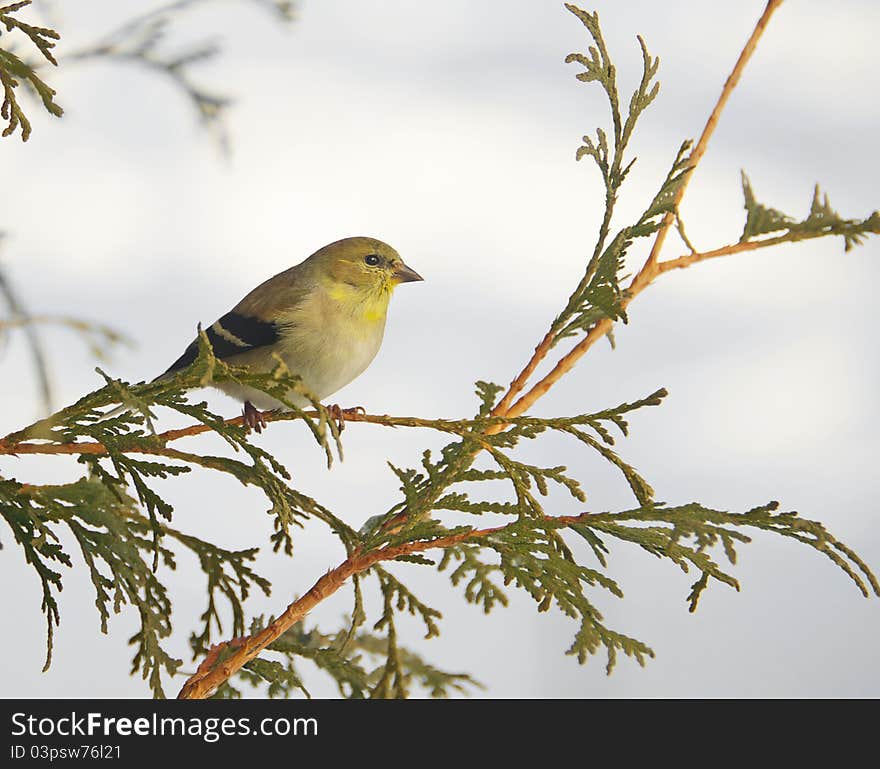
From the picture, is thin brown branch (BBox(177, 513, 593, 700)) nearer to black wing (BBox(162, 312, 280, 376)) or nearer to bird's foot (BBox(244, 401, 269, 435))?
bird's foot (BBox(244, 401, 269, 435))

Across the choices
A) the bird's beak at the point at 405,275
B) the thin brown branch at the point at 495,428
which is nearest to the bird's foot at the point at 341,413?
the thin brown branch at the point at 495,428

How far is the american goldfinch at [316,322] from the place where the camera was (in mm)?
3490

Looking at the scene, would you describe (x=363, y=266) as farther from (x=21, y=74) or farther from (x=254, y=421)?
(x=21, y=74)

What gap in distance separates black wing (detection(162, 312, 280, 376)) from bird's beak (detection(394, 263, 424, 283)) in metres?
0.66

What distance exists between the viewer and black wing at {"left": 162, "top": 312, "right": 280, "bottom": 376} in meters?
3.46

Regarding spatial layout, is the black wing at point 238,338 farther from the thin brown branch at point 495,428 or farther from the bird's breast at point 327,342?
the thin brown branch at point 495,428

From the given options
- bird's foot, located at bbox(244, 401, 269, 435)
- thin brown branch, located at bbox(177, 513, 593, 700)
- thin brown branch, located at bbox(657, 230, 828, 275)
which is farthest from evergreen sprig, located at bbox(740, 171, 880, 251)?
bird's foot, located at bbox(244, 401, 269, 435)

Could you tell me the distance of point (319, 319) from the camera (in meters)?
3.60

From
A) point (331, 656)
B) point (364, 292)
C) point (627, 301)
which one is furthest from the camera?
point (364, 292)

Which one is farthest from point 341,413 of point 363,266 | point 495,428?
point 363,266

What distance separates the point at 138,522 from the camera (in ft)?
8.98
